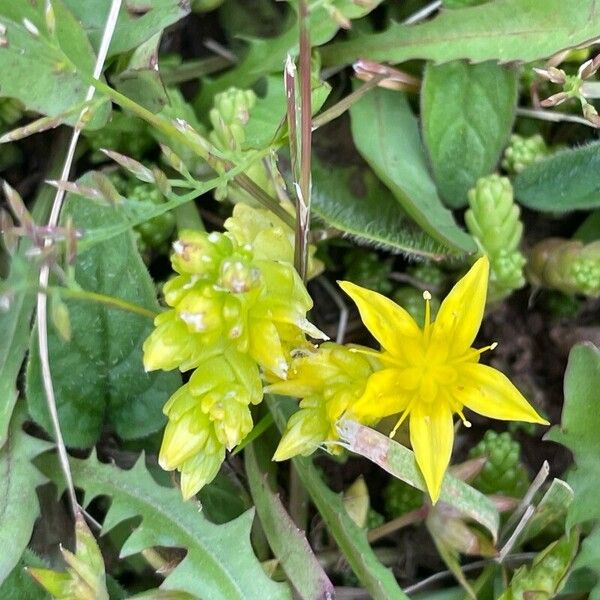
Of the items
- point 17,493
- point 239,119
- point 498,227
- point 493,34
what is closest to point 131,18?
point 239,119

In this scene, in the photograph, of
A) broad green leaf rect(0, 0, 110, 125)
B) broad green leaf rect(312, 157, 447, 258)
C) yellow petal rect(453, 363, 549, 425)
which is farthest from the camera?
broad green leaf rect(312, 157, 447, 258)

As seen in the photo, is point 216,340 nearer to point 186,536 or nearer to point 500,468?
point 186,536

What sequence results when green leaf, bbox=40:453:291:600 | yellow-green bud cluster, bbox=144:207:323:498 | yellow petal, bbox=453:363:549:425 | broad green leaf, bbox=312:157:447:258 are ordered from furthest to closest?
broad green leaf, bbox=312:157:447:258 < green leaf, bbox=40:453:291:600 < yellow petal, bbox=453:363:549:425 < yellow-green bud cluster, bbox=144:207:323:498

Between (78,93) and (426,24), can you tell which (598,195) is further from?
(78,93)

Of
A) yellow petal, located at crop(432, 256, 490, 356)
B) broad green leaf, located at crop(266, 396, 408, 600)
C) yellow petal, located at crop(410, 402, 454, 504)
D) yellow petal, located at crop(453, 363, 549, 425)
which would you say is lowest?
broad green leaf, located at crop(266, 396, 408, 600)

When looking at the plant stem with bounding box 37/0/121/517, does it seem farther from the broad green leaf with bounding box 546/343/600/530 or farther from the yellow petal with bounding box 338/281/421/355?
the broad green leaf with bounding box 546/343/600/530

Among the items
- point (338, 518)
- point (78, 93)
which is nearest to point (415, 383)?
point (338, 518)

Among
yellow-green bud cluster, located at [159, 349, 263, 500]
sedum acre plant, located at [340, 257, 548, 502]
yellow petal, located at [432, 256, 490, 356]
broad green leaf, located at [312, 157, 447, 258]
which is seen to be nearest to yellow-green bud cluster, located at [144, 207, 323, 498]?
yellow-green bud cluster, located at [159, 349, 263, 500]
